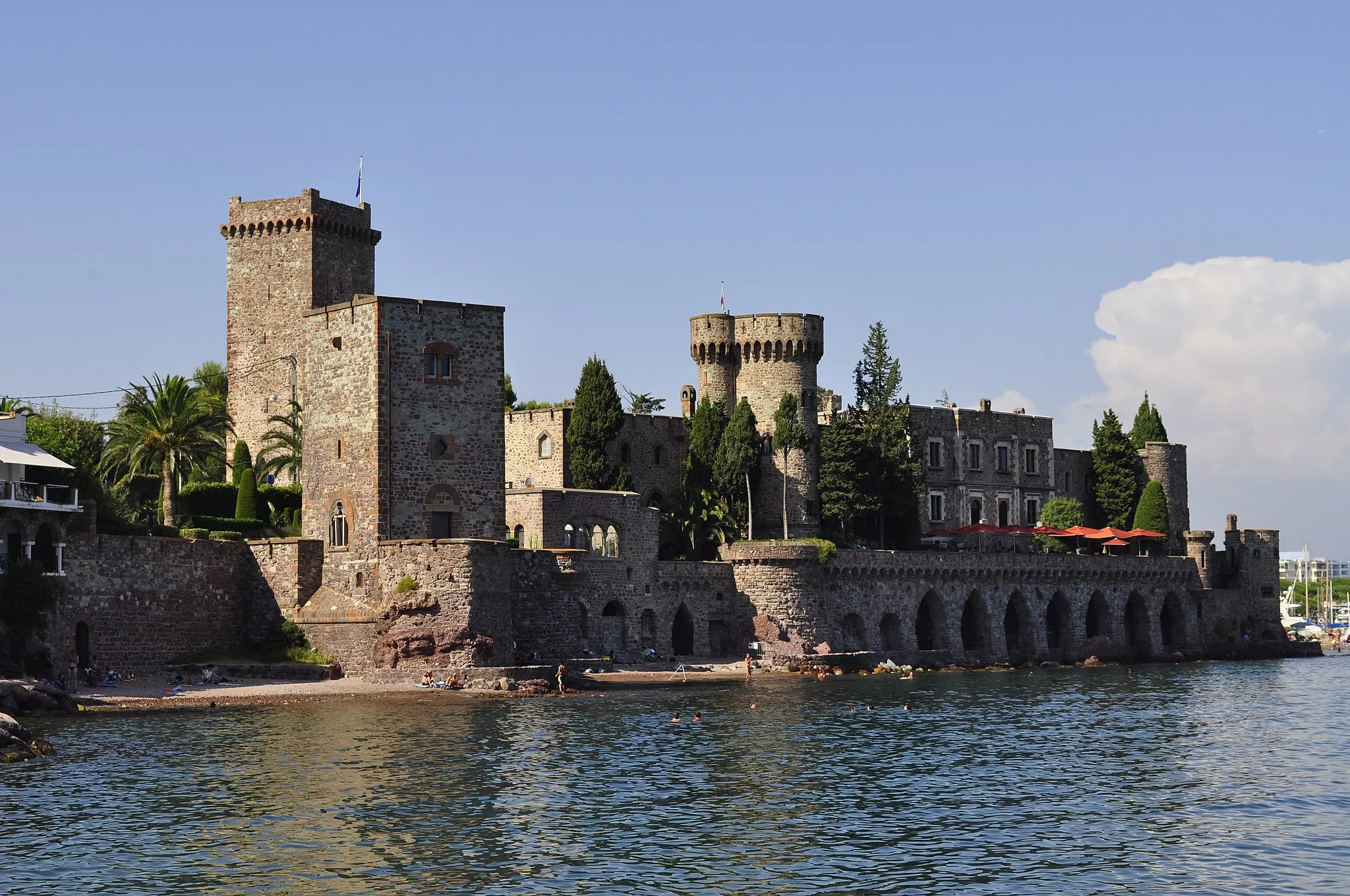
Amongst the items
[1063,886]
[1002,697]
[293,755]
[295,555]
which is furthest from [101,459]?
[1063,886]

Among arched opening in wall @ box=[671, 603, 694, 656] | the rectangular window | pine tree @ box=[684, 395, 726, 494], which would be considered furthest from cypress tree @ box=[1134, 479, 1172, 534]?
the rectangular window

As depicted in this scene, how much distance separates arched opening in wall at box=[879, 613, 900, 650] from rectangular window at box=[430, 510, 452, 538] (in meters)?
27.2

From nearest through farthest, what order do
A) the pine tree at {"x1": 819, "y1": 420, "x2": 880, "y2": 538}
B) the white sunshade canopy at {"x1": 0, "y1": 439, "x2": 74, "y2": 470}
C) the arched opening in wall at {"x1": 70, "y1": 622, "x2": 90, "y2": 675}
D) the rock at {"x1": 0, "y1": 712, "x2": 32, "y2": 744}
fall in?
the rock at {"x1": 0, "y1": 712, "x2": 32, "y2": 744} < the white sunshade canopy at {"x1": 0, "y1": 439, "x2": 74, "y2": 470} < the arched opening in wall at {"x1": 70, "y1": 622, "x2": 90, "y2": 675} < the pine tree at {"x1": 819, "y1": 420, "x2": 880, "y2": 538}

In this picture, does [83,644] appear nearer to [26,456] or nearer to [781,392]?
[26,456]

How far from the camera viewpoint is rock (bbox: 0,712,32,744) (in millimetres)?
41781

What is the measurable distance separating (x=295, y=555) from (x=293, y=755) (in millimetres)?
19621

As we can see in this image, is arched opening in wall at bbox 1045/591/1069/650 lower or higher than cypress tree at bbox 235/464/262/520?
lower

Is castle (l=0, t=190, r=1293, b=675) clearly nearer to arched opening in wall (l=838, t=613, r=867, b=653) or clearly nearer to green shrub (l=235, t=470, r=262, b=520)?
arched opening in wall (l=838, t=613, r=867, b=653)

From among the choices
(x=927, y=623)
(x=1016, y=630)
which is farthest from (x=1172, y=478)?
(x=927, y=623)

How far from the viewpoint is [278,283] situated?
7569 cm

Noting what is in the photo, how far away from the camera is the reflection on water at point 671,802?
29.6m

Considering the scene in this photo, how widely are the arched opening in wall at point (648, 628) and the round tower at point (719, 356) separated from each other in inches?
559

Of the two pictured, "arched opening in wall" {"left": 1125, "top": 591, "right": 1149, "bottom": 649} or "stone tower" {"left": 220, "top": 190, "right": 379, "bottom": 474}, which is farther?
"arched opening in wall" {"left": 1125, "top": 591, "right": 1149, "bottom": 649}

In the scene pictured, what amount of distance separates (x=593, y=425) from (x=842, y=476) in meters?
12.5
